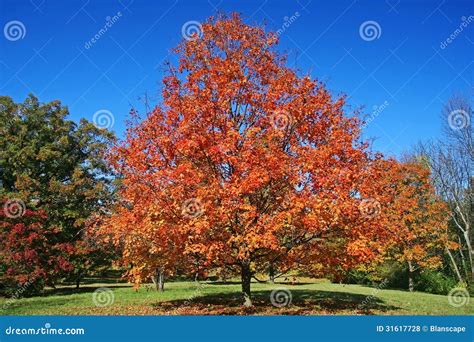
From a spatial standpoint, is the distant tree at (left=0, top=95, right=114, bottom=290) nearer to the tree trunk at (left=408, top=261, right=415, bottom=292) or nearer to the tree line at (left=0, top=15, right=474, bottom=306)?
the tree line at (left=0, top=15, right=474, bottom=306)

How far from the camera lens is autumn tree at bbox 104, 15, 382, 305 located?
11711 millimetres

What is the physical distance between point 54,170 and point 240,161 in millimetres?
25113

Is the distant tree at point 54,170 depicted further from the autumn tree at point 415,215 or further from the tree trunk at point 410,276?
the tree trunk at point 410,276

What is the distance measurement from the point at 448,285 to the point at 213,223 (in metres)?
29.1

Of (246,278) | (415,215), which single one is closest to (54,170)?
(246,278)

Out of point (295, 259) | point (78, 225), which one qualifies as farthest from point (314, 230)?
point (78, 225)

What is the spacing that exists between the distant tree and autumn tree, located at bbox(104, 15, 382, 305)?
59.2ft

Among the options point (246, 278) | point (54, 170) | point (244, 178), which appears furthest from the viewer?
point (54, 170)

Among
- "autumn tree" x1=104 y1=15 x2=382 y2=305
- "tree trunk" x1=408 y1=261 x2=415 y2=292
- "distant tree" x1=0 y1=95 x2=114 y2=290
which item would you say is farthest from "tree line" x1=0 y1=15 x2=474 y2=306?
"tree trunk" x1=408 y1=261 x2=415 y2=292

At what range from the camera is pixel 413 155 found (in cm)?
Result: 4222

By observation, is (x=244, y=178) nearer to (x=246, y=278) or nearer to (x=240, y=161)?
(x=240, y=161)

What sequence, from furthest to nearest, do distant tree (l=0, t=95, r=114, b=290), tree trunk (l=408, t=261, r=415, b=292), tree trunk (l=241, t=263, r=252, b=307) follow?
tree trunk (l=408, t=261, r=415, b=292)
distant tree (l=0, t=95, r=114, b=290)
tree trunk (l=241, t=263, r=252, b=307)

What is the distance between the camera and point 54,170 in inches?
1288

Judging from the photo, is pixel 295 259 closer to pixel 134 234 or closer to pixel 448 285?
pixel 134 234
